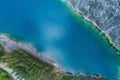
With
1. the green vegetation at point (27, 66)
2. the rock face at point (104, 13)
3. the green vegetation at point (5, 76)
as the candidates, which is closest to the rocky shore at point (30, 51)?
the green vegetation at point (5, 76)

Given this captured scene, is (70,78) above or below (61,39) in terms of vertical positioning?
below

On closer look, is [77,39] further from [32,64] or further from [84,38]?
[32,64]

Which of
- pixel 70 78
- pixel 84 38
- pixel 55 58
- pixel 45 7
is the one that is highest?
pixel 45 7

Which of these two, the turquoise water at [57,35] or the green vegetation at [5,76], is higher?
the turquoise water at [57,35]

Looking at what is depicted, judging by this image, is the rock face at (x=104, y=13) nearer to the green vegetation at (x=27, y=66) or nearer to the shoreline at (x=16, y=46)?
the shoreline at (x=16, y=46)

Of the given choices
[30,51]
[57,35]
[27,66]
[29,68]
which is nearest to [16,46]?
[30,51]

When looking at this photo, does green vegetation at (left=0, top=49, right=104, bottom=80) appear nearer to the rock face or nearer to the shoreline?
the shoreline

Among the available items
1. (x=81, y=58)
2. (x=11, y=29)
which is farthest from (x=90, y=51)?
(x=11, y=29)
